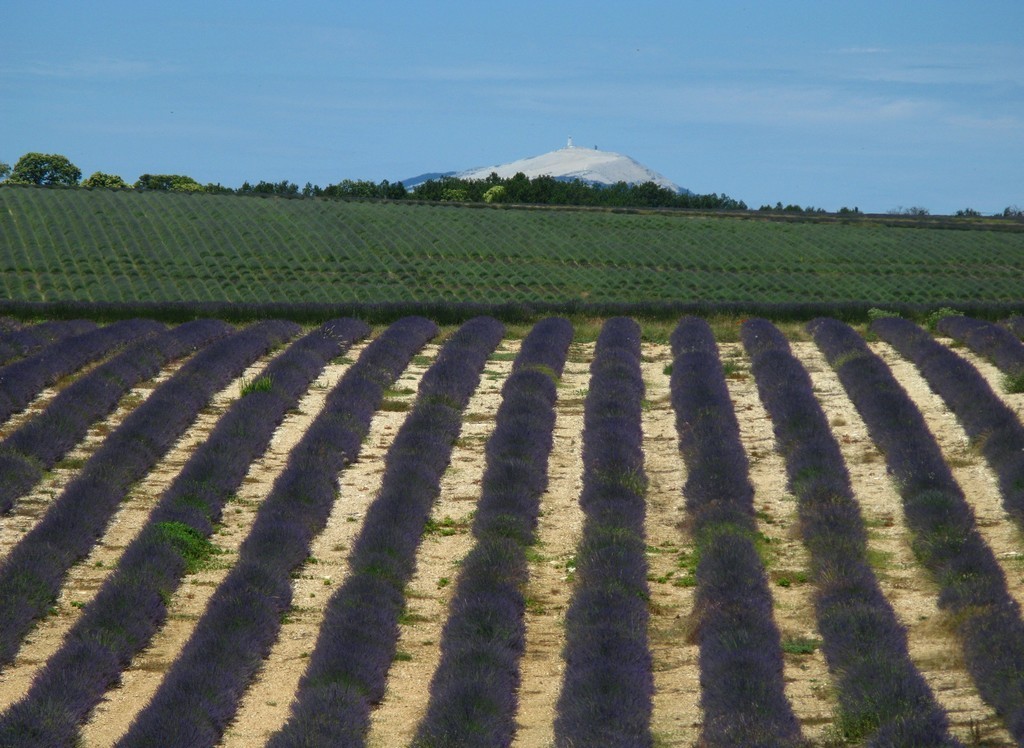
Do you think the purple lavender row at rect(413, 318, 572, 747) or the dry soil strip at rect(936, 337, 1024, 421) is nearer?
the purple lavender row at rect(413, 318, 572, 747)

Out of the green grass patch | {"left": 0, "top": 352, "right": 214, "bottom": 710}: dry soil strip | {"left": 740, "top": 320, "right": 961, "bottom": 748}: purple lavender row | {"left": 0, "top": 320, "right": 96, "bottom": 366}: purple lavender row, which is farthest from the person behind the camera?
{"left": 0, "top": 320, "right": 96, "bottom": 366}: purple lavender row

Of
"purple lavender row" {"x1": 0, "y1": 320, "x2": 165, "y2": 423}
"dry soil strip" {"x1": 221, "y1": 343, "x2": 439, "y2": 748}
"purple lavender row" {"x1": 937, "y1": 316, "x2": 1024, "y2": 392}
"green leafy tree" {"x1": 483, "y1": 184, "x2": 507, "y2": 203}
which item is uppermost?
"green leafy tree" {"x1": 483, "y1": 184, "x2": 507, "y2": 203}

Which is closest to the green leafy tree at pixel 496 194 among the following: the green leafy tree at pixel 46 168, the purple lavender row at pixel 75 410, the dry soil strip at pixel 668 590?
the green leafy tree at pixel 46 168

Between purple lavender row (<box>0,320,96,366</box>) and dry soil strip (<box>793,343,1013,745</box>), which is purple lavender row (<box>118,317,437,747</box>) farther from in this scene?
purple lavender row (<box>0,320,96,366</box>)

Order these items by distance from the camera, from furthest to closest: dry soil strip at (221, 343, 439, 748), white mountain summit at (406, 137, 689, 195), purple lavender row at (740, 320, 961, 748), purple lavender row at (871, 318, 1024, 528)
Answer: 1. white mountain summit at (406, 137, 689, 195)
2. purple lavender row at (871, 318, 1024, 528)
3. dry soil strip at (221, 343, 439, 748)
4. purple lavender row at (740, 320, 961, 748)

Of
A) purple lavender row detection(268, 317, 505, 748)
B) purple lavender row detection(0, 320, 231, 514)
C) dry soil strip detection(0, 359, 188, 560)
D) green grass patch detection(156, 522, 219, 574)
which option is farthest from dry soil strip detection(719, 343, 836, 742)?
purple lavender row detection(0, 320, 231, 514)

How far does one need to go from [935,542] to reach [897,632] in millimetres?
2383

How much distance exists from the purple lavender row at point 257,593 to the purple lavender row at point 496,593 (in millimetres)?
1518

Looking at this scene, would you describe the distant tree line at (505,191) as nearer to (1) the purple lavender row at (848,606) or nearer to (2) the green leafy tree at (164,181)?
(2) the green leafy tree at (164,181)

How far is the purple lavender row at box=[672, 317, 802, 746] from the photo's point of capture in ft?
26.1

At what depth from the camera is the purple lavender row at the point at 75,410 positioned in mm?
14453

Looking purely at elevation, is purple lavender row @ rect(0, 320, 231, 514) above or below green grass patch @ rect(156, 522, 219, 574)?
above

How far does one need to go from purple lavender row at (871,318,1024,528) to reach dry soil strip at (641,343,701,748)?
3422 mm

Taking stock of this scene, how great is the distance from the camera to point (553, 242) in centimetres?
4544
